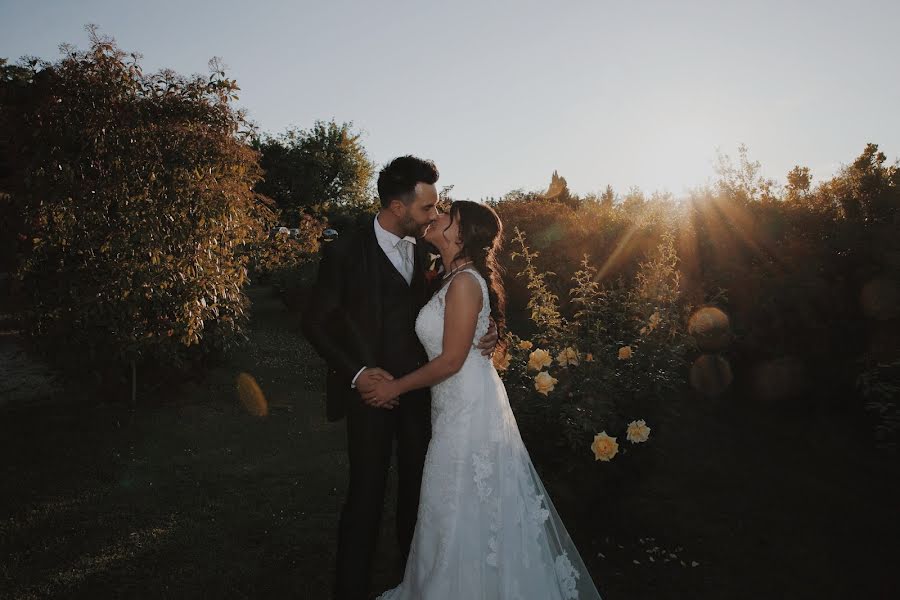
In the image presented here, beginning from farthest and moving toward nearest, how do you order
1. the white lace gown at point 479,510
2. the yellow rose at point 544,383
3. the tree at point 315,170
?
the tree at point 315,170
the yellow rose at point 544,383
the white lace gown at point 479,510

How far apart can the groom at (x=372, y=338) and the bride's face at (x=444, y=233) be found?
0.17 feet

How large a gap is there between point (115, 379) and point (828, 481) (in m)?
7.52

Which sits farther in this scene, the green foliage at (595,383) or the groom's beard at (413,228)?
the green foliage at (595,383)

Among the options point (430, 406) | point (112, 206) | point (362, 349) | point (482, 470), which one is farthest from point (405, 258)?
point (112, 206)

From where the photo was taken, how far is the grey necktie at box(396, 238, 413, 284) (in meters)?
3.48

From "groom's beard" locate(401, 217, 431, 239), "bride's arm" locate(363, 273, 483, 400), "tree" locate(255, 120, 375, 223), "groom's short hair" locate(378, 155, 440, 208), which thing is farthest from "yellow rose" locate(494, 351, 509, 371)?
"tree" locate(255, 120, 375, 223)

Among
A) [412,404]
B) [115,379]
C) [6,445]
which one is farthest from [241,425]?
[412,404]

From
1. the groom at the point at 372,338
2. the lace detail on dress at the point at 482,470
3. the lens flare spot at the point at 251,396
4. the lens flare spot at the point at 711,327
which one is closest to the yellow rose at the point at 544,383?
the groom at the point at 372,338

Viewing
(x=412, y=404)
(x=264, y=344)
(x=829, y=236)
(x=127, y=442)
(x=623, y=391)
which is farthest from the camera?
(x=264, y=344)

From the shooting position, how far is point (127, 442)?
243 inches

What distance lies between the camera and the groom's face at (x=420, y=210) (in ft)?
11.1

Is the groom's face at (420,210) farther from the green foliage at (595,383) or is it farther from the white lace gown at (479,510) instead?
the green foliage at (595,383)

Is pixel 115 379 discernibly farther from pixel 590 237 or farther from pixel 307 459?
pixel 590 237

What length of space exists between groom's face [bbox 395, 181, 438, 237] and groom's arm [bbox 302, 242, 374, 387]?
42 cm
